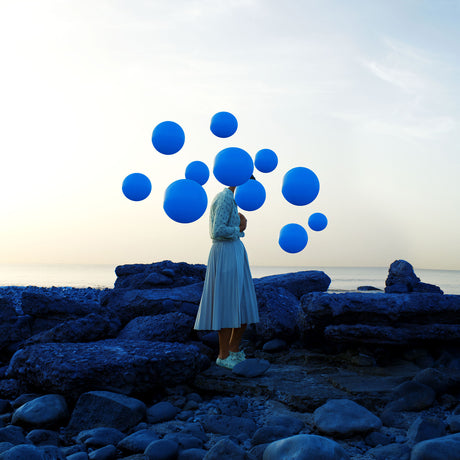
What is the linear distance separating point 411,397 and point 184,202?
332 centimetres

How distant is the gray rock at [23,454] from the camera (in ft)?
11.4

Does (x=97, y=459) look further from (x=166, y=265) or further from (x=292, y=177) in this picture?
(x=166, y=265)

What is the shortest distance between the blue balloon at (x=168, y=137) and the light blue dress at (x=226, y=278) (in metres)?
1.21

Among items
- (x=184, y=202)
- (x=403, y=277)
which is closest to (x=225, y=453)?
(x=184, y=202)

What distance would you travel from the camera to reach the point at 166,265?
12133mm

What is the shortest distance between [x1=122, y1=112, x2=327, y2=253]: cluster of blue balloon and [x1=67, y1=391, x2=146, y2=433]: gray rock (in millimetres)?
2355

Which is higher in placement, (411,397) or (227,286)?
(227,286)

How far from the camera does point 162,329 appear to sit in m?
7.02

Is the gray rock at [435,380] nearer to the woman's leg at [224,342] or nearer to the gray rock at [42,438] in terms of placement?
the woman's leg at [224,342]

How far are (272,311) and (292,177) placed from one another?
2017 mm

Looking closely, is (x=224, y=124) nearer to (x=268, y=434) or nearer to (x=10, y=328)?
(x=10, y=328)

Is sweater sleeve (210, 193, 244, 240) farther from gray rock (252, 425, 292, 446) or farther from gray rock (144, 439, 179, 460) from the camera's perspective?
gray rock (144, 439, 179, 460)

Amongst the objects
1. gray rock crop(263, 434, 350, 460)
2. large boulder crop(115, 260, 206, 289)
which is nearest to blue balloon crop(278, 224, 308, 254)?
large boulder crop(115, 260, 206, 289)

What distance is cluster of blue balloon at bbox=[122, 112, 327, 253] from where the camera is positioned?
615 centimetres
